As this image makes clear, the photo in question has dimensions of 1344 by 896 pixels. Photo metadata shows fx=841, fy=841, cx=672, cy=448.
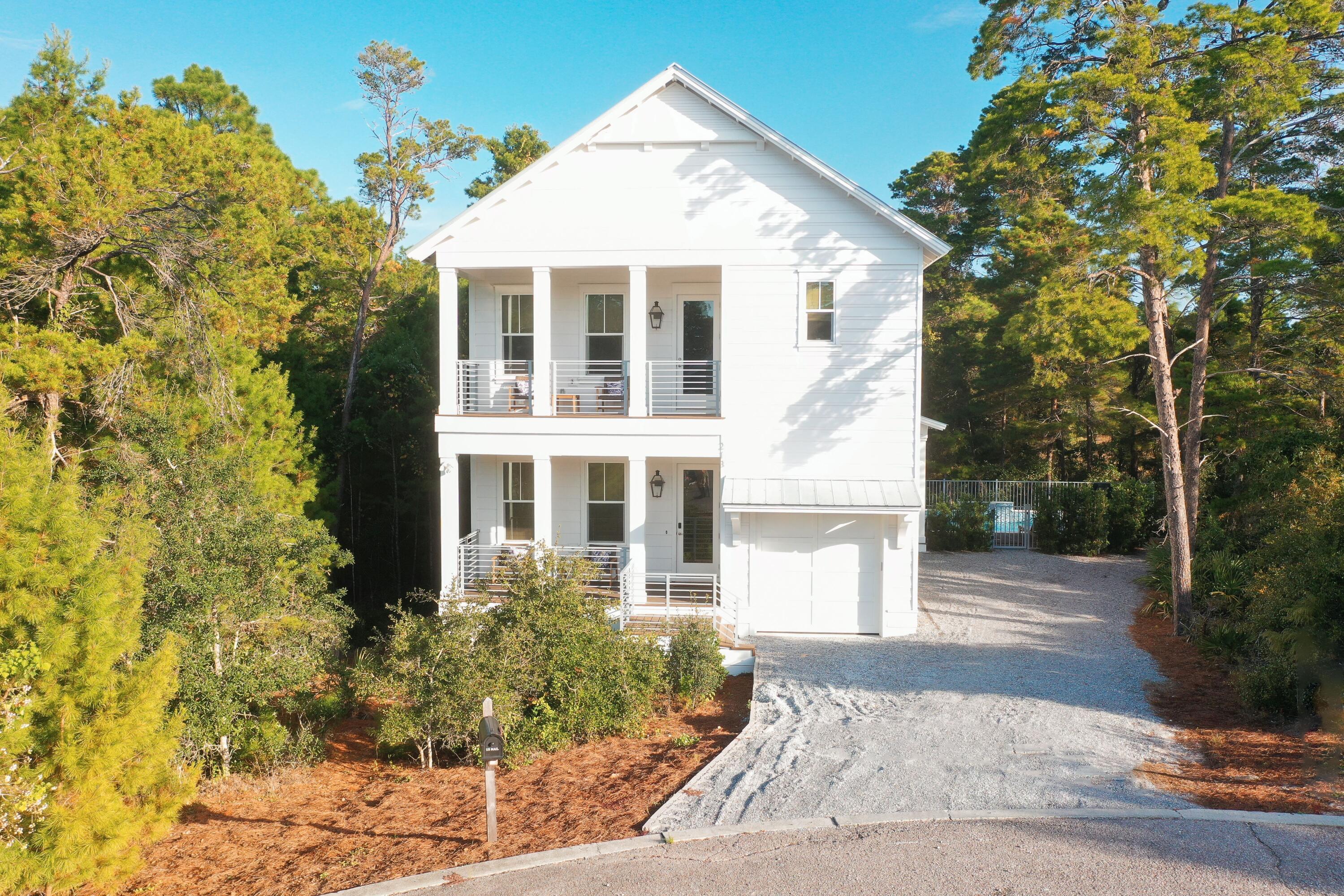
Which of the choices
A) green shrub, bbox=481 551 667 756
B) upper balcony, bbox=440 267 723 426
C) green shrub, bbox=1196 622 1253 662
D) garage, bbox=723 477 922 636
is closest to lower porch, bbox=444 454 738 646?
garage, bbox=723 477 922 636

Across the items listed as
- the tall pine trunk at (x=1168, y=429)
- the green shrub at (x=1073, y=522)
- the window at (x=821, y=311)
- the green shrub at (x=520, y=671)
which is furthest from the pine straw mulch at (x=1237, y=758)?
the green shrub at (x=1073, y=522)

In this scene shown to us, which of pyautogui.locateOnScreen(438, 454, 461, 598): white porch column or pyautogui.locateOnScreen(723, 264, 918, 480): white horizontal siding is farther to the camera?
pyautogui.locateOnScreen(438, 454, 461, 598): white porch column

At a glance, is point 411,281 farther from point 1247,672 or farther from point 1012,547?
point 1247,672

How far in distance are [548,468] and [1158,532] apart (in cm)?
1829

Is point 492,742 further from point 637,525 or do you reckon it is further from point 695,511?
point 695,511

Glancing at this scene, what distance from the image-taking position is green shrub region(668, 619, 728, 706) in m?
11.9

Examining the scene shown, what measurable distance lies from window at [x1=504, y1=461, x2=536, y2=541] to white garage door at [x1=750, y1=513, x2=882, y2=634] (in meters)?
4.62

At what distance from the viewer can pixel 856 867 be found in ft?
22.2

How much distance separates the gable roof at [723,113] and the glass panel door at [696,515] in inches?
217

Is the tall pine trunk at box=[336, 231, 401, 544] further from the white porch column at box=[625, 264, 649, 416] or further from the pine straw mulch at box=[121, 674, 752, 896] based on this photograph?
the pine straw mulch at box=[121, 674, 752, 896]

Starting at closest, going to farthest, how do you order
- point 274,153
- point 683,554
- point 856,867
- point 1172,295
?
point 856,867 < point 683,554 < point 1172,295 < point 274,153

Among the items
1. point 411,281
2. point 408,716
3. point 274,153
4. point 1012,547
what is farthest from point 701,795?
point 274,153

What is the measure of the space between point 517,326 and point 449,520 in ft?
13.4

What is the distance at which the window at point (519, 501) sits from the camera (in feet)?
54.4
